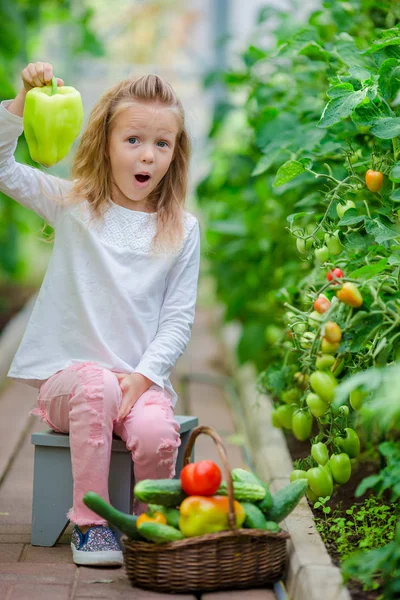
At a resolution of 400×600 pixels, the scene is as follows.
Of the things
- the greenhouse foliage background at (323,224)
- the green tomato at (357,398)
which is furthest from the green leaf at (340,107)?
the green tomato at (357,398)

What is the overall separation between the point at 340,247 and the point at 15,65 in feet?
15.9

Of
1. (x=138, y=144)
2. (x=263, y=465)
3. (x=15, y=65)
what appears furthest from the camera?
(x=15, y=65)

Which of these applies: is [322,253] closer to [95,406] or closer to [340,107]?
[340,107]

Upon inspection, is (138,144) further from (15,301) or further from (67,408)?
(15,301)

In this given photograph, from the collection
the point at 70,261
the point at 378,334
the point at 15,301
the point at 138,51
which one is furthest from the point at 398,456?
the point at 138,51

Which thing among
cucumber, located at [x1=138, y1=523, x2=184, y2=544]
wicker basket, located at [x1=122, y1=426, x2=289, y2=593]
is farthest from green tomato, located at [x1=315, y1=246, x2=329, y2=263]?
cucumber, located at [x1=138, y1=523, x2=184, y2=544]

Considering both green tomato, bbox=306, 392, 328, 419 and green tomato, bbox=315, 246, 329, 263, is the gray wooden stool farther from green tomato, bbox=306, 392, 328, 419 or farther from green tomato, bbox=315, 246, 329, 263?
green tomato, bbox=315, 246, 329, 263

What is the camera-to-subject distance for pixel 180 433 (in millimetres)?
3025

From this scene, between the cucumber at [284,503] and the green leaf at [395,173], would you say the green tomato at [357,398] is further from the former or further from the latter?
the green leaf at [395,173]

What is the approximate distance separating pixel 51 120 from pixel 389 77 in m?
0.99

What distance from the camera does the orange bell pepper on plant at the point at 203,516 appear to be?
241 cm

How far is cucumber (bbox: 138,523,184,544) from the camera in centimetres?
239

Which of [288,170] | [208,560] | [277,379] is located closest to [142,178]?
[288,170]

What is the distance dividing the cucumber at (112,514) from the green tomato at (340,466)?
2.00 ft
